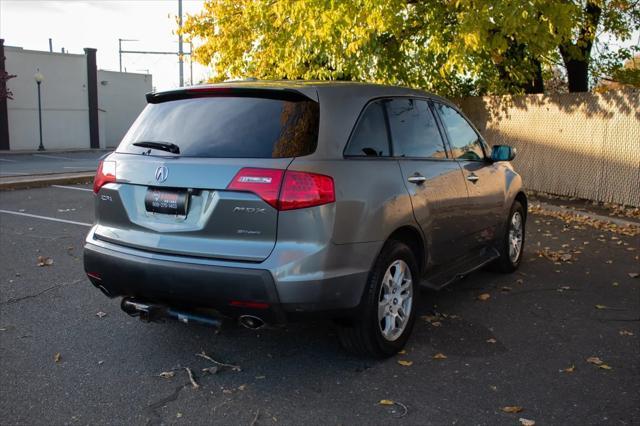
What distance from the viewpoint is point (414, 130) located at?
479cm

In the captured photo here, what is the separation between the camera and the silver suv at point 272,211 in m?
3.56

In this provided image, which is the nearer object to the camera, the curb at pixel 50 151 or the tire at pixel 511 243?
the tire at pixel 511 243

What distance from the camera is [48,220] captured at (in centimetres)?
925

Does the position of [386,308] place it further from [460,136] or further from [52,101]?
[52,101]

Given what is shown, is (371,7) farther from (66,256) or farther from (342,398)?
(342,398)

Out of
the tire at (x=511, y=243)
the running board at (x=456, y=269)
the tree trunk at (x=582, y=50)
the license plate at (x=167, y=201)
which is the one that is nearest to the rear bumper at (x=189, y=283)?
the license plate at (x=167, y=201)

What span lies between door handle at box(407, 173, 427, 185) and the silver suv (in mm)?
11

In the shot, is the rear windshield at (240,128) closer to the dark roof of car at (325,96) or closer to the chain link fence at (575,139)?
the dark roof of car at (325,96)

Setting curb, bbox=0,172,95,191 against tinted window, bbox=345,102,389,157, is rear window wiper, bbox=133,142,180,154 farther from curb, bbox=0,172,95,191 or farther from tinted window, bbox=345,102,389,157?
curb, bbox=0,172,95,191

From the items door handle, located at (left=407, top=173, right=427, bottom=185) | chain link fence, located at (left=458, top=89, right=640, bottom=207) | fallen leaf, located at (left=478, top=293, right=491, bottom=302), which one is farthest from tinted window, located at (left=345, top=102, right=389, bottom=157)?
chain link fence, located at (left=458, top=89, right=640, bottom=207)

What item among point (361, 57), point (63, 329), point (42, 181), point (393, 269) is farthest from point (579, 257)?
point (42, 181)

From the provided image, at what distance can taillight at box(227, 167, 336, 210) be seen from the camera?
3.54 meters

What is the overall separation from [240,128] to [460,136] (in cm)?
242

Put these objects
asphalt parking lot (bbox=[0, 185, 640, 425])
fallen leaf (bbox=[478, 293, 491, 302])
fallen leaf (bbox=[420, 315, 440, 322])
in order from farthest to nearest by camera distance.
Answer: fallen leaf (bbox=[478, 293, 491, 302])
fallen leaf (bbox=[420, 315, 440, 322])
asphalt parking lot (bbox=[0, 185, 640, 425])
